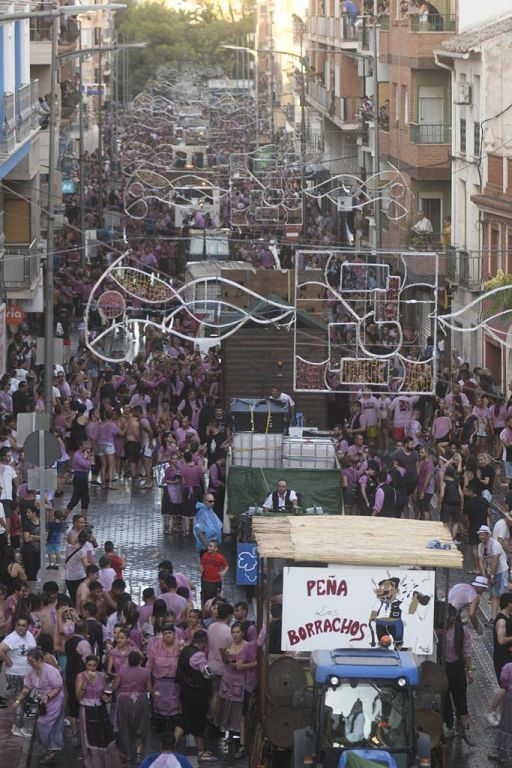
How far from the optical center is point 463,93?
4638cm

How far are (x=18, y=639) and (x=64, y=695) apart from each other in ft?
2.71

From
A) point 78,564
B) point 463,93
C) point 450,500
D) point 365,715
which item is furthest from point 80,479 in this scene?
point 463,93

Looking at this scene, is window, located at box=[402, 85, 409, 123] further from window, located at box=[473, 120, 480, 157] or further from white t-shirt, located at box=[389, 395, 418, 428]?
white t-shirt, located at box=[389, 395, 418, 428]

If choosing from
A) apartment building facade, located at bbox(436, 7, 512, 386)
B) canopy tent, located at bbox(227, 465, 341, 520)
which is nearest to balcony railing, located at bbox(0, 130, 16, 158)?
apartment building facade, located at bbox(436, 7, 512, 386)

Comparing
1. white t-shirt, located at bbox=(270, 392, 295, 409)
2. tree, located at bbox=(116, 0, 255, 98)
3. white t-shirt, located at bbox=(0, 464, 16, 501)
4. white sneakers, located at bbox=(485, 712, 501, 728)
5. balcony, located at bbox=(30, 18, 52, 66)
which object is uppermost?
tree, located at bbox=(116, 0, 255, 98)

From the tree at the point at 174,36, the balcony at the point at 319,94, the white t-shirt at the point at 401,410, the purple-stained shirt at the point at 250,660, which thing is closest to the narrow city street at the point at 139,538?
the white t-shirt at the point at 401,410

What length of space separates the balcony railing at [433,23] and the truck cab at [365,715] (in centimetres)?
4127

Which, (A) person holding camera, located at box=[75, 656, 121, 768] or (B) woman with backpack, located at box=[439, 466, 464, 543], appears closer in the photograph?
(A) person holding camera, located at box=[75, 656, 121, 768]

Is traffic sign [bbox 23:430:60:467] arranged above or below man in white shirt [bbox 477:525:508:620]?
above

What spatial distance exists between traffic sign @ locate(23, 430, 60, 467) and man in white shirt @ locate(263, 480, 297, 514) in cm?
316

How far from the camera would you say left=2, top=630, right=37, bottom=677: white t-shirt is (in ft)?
58.2

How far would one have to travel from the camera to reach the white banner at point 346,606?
1577cm

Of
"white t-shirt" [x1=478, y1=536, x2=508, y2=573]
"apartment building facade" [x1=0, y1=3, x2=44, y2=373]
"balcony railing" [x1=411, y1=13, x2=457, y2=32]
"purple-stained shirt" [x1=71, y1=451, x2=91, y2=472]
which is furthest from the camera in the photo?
"balcony railing" [x1=411, y1=13, x2=457, y2=32]

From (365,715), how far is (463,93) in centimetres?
3343
